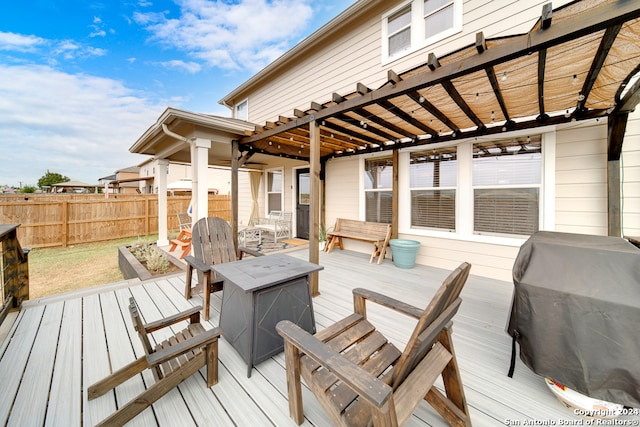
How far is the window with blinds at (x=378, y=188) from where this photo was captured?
5.18 m

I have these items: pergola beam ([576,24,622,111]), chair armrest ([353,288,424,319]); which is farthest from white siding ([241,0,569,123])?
chair armrest ([353,288,424,319])

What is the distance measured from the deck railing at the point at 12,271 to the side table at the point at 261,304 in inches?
97.9

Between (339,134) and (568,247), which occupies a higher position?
(339,134)

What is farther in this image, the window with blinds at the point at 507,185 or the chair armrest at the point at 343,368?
the window with blinds at the point at 507,185

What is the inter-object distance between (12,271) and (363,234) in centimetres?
527

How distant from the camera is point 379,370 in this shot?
4.33 ft

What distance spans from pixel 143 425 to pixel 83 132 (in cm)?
3014

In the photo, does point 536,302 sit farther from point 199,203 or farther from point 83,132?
point 83,132

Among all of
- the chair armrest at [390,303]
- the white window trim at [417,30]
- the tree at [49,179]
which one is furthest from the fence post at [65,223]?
the tree at [49,179]

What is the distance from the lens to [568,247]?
1.59 meters

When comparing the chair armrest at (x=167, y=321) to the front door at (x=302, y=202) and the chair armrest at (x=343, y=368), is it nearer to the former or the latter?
the chair armrest at (x=343, y=368)

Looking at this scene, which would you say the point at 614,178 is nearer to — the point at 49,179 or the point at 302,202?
the point at 302,202

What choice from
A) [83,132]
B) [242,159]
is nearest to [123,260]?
[242,159]

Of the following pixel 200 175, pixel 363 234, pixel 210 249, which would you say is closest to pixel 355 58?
pixel 363 234
